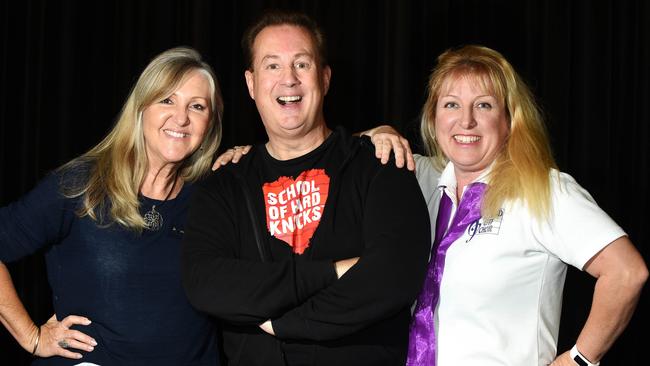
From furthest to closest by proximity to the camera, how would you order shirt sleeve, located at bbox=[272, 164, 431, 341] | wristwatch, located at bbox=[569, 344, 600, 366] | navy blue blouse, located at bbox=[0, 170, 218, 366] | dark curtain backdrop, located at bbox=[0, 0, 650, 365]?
dark curtain backdrop, located at bbox=[0, 0, 650, 365]
navy blue blouse, located at bbox=[0, 170, 218, 366]
wristwatch, located at bbox=[569, 344, 600, 366]
shirt sleeve, located at bbox=[272, 164, 431, 341]

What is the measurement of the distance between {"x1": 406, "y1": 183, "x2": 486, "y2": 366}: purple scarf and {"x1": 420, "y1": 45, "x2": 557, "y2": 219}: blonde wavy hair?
0.06 metres

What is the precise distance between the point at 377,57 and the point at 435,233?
104 centimetres

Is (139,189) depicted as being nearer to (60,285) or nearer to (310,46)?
(60,285)

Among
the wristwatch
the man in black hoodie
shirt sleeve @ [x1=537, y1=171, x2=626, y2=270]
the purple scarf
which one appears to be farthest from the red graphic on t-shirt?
the wristwatch

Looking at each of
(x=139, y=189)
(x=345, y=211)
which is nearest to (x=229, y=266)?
(x=345, y=211)

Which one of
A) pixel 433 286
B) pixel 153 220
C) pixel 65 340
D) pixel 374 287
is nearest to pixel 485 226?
pixel 433 286

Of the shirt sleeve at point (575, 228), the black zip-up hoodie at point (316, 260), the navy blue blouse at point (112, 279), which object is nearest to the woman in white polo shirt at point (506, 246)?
the shirt sleeve at point (575, 228)

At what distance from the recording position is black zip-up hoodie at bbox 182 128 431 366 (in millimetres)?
1721

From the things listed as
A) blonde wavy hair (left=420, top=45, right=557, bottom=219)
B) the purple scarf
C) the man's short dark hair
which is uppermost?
the man's short dark hair

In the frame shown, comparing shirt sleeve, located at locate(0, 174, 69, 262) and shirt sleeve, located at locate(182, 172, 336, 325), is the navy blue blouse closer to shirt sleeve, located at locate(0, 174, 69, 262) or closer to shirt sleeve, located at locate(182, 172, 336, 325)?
shirt sleeve, located at locate(0, 174, 69, 262)

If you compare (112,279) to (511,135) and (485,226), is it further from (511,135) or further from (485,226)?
(511,135)

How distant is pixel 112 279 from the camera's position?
210 centimetres

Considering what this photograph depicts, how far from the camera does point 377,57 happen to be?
2.88 m

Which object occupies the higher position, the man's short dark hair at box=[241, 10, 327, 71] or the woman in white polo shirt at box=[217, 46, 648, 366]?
the man's short dark hair at box=[241, 10, 327, 71]
